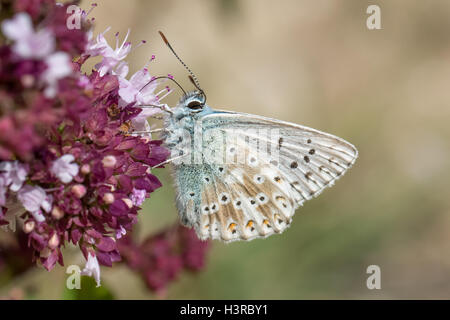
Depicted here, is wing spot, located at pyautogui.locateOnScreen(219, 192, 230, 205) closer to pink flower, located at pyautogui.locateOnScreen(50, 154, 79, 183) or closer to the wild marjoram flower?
the wild marjoram flower

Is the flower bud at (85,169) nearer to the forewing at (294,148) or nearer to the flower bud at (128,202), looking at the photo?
the flower bud at (128,202)

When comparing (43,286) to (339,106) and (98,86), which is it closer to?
(98,86)

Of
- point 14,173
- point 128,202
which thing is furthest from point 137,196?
point 14,173

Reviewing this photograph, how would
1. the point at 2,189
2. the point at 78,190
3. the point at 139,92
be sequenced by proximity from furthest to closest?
1. the point at 139,92
2. the point at 78,190
3. the point at 2,189

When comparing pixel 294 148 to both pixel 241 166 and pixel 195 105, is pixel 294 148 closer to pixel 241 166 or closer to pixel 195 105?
pixel 241 166

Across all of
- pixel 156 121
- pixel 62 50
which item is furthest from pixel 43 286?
pixel 62 50

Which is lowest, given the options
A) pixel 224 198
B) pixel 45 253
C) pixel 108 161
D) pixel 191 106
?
pixel 45 253

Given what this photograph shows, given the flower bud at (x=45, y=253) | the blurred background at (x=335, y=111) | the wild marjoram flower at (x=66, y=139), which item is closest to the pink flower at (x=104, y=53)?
the wild marjoram flower at (x=66, y=139)
